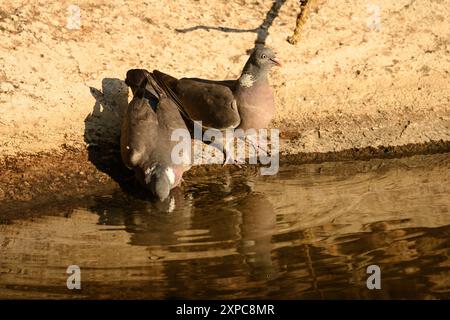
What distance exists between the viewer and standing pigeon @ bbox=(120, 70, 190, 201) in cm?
899

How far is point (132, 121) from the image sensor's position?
9383mm

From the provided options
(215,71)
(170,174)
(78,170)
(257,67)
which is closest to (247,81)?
(257,67)

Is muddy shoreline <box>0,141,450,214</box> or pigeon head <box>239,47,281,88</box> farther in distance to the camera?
pigeon head <box>239,47,281,88</box>

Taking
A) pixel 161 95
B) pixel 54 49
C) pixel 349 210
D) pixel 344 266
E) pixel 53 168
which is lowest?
pixel 344 266

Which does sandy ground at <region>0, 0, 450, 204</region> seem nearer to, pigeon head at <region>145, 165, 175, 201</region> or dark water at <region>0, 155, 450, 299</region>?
dark water at <region>0, 155, 450, 299</region>

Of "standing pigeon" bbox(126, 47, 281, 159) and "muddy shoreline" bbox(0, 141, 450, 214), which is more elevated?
"standing pigeon" bbox(126, 47, 281, 159)

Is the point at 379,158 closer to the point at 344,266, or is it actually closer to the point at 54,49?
the point at 344,266

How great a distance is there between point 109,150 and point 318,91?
2.48 metres

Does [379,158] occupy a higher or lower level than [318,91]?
lower

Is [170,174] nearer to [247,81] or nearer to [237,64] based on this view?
[247,81]

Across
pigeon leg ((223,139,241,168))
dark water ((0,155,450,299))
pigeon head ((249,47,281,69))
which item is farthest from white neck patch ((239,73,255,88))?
dark water ((0,155,450,299))

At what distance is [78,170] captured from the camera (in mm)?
9477

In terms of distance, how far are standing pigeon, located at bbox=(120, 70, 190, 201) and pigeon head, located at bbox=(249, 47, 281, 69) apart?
1.01 meters
